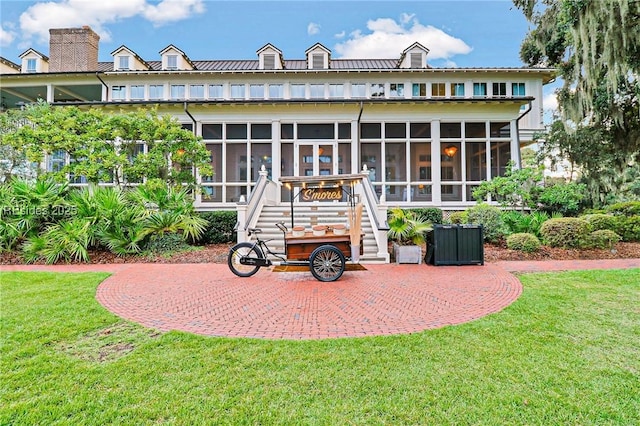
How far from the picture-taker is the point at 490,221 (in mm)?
10938

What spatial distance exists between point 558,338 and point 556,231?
771 centimetres

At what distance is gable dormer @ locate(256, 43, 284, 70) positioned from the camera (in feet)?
55.0

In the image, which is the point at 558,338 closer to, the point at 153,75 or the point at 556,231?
the point at 556,231

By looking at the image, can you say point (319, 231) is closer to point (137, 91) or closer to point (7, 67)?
point (137, 91)

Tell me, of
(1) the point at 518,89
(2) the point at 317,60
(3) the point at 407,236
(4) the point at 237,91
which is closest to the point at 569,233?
(3) the point at 407,236

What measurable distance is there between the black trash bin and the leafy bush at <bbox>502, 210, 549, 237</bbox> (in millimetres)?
3252

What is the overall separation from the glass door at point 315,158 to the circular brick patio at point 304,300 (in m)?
7.47

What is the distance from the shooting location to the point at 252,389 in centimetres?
281

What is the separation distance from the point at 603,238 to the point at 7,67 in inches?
1130

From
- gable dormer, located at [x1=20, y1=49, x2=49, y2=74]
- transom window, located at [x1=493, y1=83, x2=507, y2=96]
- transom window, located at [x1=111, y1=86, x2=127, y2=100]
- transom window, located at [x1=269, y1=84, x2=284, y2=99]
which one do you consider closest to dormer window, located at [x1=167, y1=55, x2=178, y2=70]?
transom window, located at [x1=111, y1=86, x2=127, y2=100]

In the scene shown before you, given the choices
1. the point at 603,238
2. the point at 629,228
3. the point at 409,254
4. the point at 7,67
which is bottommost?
the point at 409,254

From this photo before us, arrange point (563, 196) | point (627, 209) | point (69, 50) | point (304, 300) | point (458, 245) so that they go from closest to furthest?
point (304, 300)
point (458, 245)
point (627, 209)
point (563, 196)
point (69, 50)

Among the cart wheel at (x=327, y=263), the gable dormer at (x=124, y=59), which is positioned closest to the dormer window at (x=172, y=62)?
the gable dormer at (x=124, y=59)

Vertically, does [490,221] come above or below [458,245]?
above
